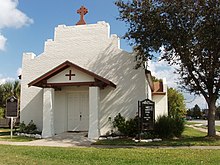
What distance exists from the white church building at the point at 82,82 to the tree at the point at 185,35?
272cm

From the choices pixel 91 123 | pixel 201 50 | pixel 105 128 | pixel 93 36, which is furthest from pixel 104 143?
pixel 93 36

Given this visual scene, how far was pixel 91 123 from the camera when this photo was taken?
56.7ft

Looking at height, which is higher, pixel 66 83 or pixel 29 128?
pixel 66 83

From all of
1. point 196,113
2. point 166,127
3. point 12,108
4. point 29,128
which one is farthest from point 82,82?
point 196,113

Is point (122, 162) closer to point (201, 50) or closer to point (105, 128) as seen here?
point (201, 50)

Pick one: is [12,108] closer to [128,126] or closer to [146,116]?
[128,126]

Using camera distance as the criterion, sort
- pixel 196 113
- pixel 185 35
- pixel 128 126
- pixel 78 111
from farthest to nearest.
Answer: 1. pixel 196 113
2. pixel 78 111
3. pixel 128 126
4. pixel 185 35

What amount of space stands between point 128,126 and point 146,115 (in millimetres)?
1670

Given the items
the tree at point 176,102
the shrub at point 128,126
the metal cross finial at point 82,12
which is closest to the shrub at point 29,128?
the shrub at point 128,126

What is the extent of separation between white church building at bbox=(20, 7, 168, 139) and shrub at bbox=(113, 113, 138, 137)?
81cm

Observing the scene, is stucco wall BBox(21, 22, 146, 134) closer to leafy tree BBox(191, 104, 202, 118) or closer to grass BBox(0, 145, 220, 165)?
grass BBox(0, 145, 220, 165)

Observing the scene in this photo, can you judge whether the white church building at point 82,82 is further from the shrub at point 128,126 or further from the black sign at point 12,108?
the black sign at point 12,108

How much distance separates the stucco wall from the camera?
18.7 metres

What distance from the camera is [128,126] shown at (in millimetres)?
17516
